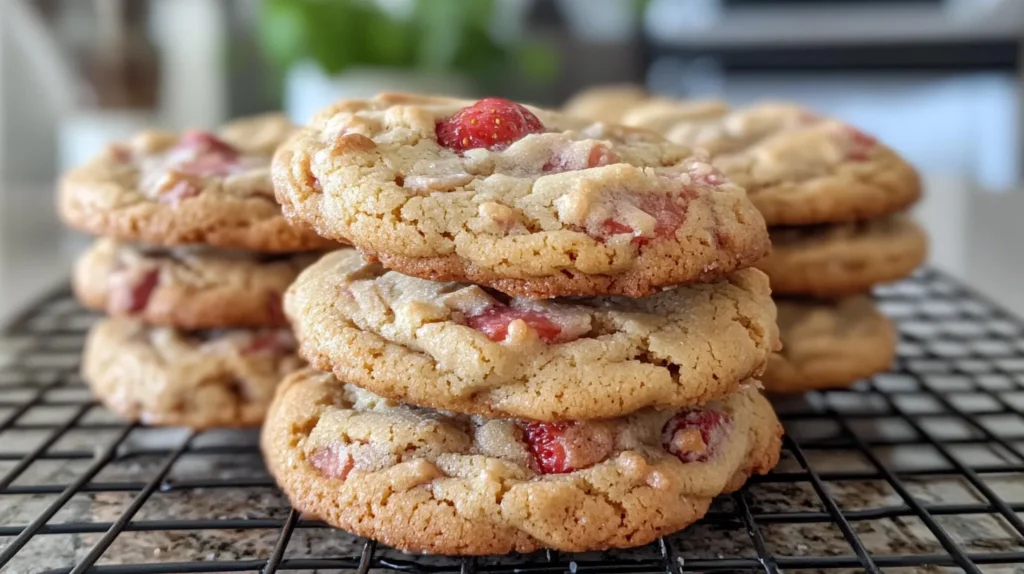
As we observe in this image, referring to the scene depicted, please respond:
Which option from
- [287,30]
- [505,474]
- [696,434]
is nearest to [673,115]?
[696,434]

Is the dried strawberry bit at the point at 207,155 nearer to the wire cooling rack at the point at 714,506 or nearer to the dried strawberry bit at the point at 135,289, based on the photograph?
the dried strawberry bit at the point at 135,289

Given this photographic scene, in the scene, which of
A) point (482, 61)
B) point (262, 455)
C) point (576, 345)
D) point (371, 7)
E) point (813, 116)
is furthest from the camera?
point (482, 61)

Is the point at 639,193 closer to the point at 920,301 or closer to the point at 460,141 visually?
the point at 460,141

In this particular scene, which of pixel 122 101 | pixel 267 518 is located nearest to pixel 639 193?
pixel 267 518

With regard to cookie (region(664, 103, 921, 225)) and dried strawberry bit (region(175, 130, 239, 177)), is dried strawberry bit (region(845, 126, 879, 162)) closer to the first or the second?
cookie (region(664, 103, 921, 225))

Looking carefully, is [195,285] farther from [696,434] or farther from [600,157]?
[696,434]

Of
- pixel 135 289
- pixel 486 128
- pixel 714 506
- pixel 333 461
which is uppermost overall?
pixel 486 128

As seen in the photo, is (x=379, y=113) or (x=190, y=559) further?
(x=379, y=113)
